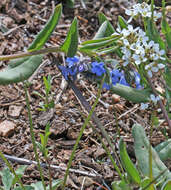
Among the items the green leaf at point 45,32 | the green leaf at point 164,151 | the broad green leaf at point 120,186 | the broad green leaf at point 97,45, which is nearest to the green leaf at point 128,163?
the broad green leaf at point 120,186

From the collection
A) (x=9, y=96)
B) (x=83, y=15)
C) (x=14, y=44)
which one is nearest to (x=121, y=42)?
(x=9, y=96)

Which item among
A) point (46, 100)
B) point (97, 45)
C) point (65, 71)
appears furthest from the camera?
point (46, 100)

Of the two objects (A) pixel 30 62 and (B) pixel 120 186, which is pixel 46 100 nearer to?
(A) pixel 30 62

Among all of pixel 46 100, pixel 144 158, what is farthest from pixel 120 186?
pixel 46 100

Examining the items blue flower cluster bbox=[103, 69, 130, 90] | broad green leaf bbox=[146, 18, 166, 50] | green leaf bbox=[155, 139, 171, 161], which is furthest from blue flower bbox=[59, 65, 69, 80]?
green leaf bbox=[155, 139, 171, 161]

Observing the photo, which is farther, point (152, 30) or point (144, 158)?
point (152, 30)

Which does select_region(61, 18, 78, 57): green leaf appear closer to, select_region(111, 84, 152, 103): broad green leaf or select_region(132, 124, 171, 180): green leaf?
select_region(111, 84, 152, 103): broad green leaf

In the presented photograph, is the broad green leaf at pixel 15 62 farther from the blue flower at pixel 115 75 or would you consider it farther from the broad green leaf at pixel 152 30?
the broad green leaf at pixel 152 30
